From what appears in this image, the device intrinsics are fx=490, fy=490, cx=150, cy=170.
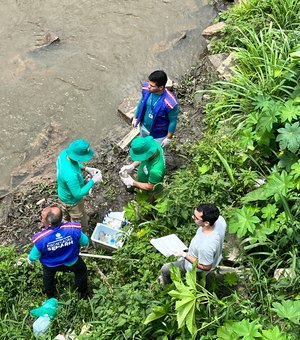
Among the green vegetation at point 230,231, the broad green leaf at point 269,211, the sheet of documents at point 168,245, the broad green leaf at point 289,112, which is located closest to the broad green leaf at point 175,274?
the green vegetation at point 230,231

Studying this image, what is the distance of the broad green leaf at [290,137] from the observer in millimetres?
5094

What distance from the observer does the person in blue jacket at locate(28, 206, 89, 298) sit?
470 centimetres

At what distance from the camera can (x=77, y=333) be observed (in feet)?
15.9

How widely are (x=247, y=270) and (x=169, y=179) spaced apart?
173 cm

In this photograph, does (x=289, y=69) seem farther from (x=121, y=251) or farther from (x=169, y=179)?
(x=121, y=251)

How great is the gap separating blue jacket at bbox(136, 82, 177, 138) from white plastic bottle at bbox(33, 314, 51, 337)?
2487 mm

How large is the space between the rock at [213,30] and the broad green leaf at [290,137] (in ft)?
10.8

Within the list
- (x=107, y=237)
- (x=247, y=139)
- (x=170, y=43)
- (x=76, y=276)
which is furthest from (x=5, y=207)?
(x=170, y=43)

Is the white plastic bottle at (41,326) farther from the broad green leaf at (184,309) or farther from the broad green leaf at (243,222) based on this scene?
the broad green leaf at (243,222)

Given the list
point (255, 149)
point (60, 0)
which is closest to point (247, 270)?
point (255, 149)

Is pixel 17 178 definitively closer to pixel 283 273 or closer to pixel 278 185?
pixel 278 185

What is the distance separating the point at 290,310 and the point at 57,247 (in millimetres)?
2222

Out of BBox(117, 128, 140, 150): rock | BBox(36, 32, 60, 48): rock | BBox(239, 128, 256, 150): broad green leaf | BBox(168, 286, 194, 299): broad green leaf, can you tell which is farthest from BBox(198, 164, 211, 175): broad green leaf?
BBox(36, 32, 60, 48): rock

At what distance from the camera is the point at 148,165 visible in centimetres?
533
